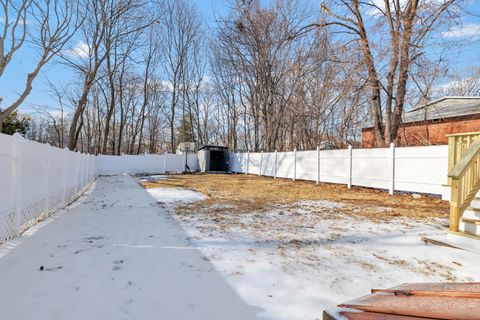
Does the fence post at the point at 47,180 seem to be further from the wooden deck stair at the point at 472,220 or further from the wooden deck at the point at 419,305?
the wooden deck stair at the point at 472,220

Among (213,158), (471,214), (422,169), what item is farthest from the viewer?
(213,158)

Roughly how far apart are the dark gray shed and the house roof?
11.7 meters

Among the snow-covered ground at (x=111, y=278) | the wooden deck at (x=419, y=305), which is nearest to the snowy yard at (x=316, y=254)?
the snow-covered ground at (x=111, y=278)

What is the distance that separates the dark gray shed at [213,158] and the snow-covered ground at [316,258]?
19.3 metres

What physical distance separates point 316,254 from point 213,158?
21830mm

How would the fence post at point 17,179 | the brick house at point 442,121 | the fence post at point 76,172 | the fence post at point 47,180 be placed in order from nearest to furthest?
the fence post at point 17,179 < the fence post at point 47,180 < the fence post at point 76,172 < the brick house at point 442,121

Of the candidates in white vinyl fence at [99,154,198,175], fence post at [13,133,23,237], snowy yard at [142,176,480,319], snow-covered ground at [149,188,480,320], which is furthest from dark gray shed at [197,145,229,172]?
fence post at [13,133,23,237]

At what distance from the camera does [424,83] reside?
35.7ft

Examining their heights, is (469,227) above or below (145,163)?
below

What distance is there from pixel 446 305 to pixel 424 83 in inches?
471

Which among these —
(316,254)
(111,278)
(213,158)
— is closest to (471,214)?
(316,254)

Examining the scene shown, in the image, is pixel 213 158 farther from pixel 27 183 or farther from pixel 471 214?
pixel 471 214

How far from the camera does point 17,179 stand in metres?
3.64

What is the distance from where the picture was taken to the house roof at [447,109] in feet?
50.6
